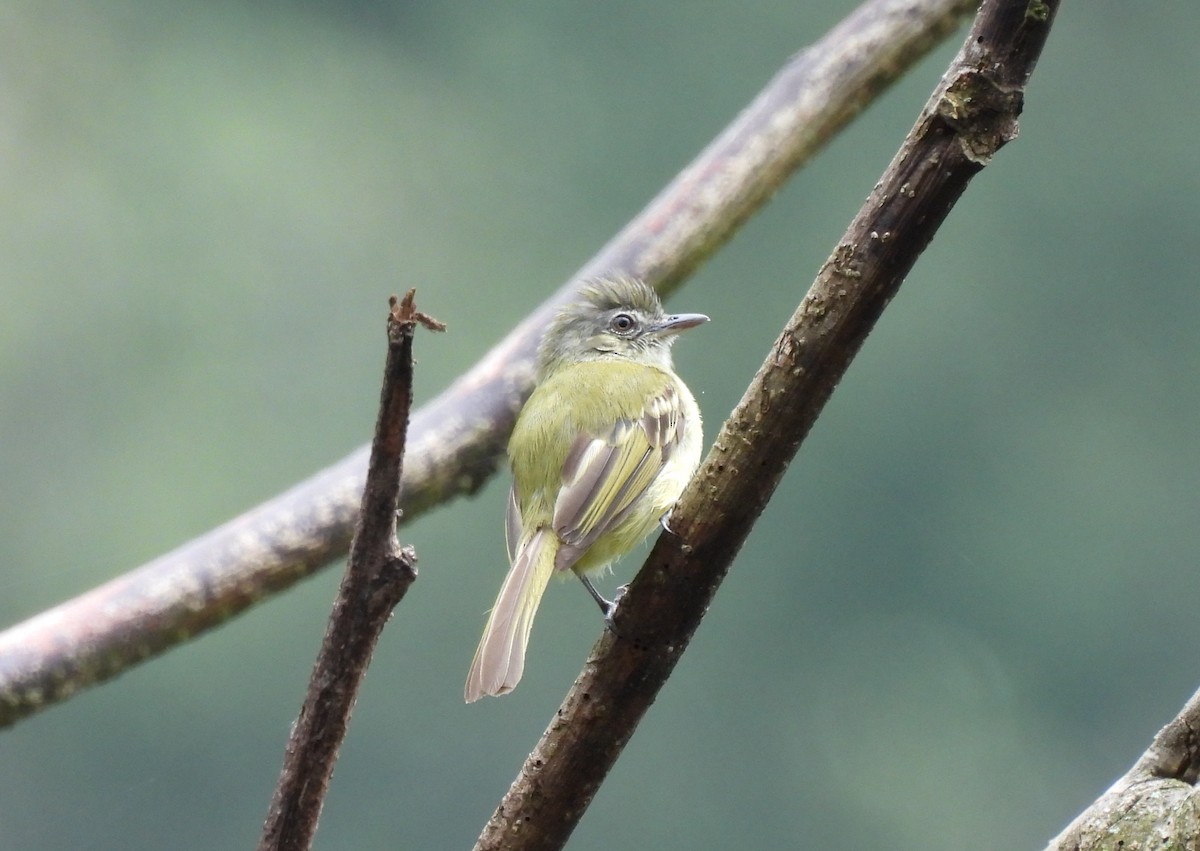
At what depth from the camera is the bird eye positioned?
151 inches

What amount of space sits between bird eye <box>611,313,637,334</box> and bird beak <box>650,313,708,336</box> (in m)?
0.06

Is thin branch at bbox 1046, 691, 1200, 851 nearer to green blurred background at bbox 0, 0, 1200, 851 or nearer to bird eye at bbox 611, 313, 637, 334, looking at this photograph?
bird eye at bbox 611, 313, 637, 334

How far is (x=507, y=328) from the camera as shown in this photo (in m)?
8.05

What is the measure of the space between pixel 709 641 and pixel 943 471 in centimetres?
176

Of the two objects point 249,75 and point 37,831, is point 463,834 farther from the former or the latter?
point 249,75

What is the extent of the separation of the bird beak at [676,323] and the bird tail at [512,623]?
119 centimetres

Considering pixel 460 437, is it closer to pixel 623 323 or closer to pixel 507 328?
pixel 623 323

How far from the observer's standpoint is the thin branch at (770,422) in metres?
1.67

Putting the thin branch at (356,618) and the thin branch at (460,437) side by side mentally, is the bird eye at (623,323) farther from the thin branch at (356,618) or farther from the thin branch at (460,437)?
the thin branch at (356,618)

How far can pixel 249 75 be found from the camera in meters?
9.32

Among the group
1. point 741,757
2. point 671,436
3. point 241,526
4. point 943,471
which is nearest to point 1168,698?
point 943,471

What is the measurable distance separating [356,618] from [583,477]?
962 millimetres

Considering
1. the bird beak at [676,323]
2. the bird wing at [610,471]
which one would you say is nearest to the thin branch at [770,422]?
the bird wing at [610,471]

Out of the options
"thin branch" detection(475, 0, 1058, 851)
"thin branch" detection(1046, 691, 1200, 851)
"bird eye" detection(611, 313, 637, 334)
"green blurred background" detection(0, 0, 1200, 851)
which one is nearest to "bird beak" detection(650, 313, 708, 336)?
"bird eye" detection(611, 313, 637, 334)
